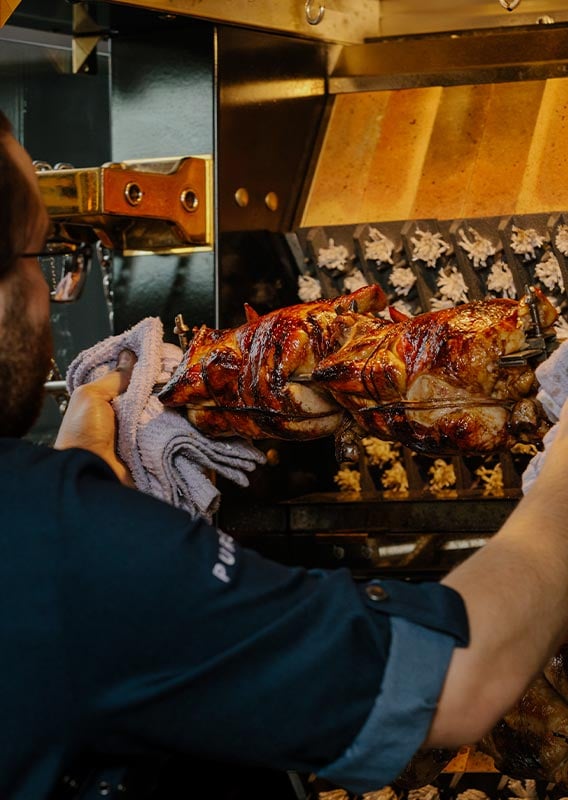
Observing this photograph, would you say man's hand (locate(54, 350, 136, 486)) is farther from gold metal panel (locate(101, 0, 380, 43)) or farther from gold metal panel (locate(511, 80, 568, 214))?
gold metal panel (locate(511, 80, 568, 214))

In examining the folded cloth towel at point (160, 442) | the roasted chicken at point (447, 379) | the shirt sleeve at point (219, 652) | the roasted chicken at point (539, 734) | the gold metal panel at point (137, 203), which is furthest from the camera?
the gold metal panel at point (137, 203)

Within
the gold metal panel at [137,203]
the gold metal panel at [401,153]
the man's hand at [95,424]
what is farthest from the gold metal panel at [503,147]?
the man's hand at [95,424]

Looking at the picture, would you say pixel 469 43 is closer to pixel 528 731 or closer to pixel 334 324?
pixel 334 324

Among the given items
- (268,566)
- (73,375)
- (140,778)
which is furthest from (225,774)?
(268,566)

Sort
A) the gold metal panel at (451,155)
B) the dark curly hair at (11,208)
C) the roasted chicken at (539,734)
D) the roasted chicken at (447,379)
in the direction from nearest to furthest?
the dark curly hair at (11,208)
the roasted chicken at (447,379)
the roasted chicken at (539,734)
the gold metal panel at (451,155)

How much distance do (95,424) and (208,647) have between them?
1.04m

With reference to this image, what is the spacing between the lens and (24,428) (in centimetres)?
136

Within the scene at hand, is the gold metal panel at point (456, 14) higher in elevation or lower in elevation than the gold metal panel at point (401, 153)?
higher

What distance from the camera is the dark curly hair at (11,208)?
1.32 m

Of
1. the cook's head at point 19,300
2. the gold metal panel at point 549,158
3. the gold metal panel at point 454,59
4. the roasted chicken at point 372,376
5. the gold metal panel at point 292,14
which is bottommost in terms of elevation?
the roasted chicken at point 372,376

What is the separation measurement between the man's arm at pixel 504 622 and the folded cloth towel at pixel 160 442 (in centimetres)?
93

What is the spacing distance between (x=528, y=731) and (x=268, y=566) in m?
1.04

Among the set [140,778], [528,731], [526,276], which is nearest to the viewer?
[140,778]

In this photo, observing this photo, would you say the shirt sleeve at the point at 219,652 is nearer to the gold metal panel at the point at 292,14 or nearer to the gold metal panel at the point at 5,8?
the gold metal panel at the point at 5,8
